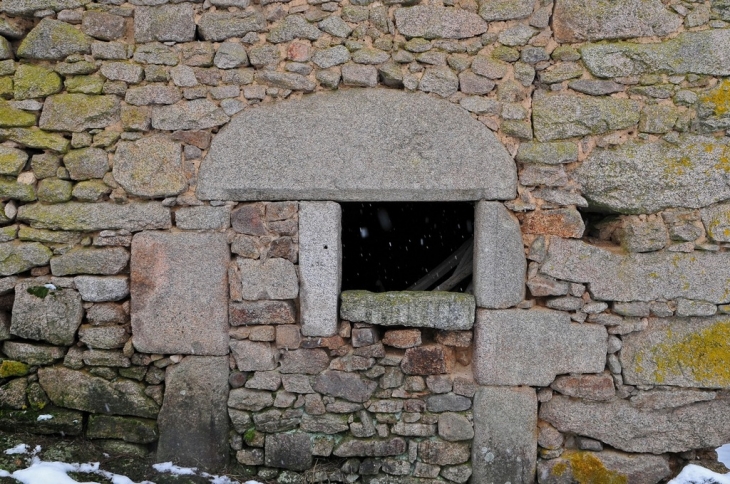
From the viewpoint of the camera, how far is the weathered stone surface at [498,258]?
342 cm

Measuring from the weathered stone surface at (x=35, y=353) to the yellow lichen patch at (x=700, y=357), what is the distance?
A: 3350 millimetres

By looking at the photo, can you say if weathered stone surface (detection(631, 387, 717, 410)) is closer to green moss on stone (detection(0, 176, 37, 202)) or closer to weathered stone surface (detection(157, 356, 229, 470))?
weathered stone surface (detection(157, 356, 229, 470))

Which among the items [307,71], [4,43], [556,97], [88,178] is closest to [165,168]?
[88,178]

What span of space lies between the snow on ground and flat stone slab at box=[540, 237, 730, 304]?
6.93 ft

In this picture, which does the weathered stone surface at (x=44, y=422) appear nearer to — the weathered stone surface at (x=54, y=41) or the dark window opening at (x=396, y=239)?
the weathered stone surface at (x=54, y=41)

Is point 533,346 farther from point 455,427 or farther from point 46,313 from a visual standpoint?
point 46,313

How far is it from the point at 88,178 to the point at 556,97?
8.58 ft

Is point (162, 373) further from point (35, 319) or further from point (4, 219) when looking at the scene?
point (4, 219)

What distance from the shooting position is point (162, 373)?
12.0ft

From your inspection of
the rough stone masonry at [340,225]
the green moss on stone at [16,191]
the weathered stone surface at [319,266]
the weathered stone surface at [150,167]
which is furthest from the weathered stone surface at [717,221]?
the green moss on stone at [16,191]

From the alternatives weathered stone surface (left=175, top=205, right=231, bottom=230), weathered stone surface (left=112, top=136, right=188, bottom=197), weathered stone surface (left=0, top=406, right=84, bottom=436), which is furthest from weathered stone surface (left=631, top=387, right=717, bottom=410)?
weathered stone surface (left=0, top=406, right=84, bottom=436)

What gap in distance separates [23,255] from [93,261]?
419mm

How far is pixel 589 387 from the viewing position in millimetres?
3484

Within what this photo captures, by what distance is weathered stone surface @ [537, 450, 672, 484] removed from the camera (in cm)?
352
